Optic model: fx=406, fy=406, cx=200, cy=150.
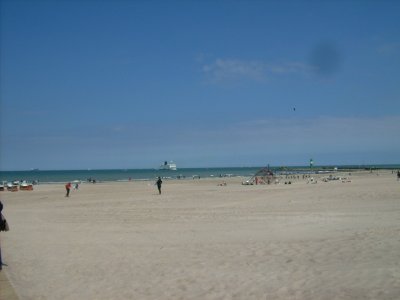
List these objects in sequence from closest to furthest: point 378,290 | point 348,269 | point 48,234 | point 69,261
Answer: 1. point 378,290
2. point 348,269
3. point 69,261
4. point 48,234

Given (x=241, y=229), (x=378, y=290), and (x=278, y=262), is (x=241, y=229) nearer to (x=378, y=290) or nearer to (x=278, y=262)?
(x=278, y=262)

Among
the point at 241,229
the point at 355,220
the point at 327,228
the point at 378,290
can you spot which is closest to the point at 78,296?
the point at 378,290

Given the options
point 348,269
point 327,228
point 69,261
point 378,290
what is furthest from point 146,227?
point 378,290

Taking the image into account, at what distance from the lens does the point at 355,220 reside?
539 inches

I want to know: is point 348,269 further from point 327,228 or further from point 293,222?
point 293,222

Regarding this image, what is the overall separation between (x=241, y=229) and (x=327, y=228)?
103 inches

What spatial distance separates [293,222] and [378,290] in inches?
293

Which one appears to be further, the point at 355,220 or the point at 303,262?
the point at 355,220

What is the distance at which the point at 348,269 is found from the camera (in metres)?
7.67

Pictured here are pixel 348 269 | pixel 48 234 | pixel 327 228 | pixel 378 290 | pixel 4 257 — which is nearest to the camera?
pixel 378 290

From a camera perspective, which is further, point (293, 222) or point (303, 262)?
point (293, 222)

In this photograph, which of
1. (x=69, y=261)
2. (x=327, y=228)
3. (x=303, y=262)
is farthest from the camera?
(x=327, y=228)

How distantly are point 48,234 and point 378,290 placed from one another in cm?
1038

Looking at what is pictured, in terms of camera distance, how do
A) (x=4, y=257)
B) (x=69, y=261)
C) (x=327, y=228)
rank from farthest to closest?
(x=327, y=228), (x=4, y=257), (x=69, y=261)
